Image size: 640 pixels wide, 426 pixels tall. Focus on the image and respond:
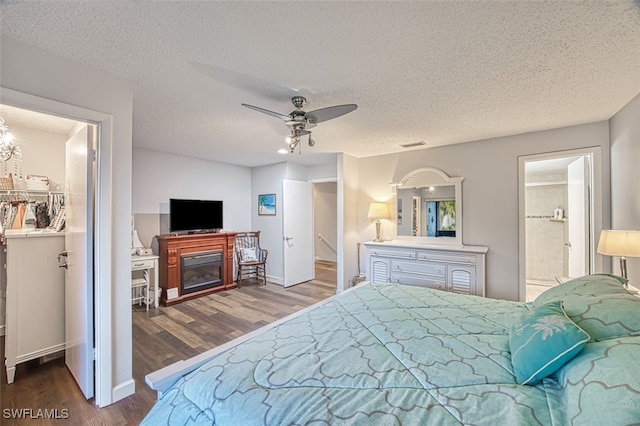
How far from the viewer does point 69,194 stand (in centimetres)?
230

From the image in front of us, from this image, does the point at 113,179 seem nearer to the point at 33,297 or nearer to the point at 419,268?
the point at 33,297

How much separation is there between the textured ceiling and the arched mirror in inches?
50.2

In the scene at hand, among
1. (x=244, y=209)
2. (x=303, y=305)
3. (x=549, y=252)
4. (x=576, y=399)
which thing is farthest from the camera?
(x=244, y=209)

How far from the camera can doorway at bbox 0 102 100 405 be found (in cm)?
192

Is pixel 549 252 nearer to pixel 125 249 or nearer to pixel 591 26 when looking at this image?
pixel 591 26

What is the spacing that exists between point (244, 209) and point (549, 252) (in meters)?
6.12

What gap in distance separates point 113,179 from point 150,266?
2.40 meters

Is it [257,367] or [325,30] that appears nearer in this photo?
[257,367]

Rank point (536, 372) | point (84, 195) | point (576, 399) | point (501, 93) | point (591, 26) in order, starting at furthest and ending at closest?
1. point (501, 93)
2. point (84, 195)
3. point (591, 26)
4. point (536, 372)
5. point (576, 399)

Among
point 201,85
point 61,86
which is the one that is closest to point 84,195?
point 61,86

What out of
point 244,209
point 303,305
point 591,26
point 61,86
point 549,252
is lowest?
point 303,305

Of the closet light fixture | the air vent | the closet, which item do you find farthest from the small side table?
the air vent

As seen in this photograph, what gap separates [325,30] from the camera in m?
1.48

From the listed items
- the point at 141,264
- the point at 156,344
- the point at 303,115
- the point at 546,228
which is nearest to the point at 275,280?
the point at 141,264
